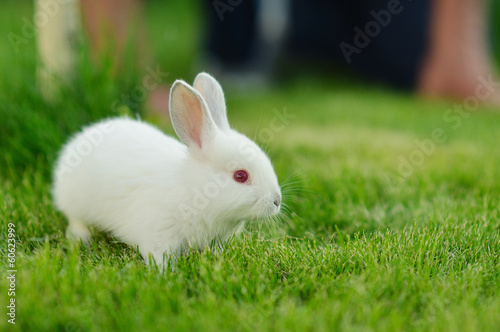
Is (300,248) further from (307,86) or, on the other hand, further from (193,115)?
(307,86)

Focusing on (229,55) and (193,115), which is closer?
(193,115)

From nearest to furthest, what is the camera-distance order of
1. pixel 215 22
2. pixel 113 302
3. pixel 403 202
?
pixel 113 302
pixel 403 202
pixel 215 22

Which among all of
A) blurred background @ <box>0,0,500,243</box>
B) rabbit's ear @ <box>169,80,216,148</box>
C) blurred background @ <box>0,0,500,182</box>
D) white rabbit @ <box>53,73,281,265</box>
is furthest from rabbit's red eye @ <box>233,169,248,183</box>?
blurred background @ <box>0,0,500,182</box>

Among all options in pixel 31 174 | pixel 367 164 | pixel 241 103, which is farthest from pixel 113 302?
pixel 241 103

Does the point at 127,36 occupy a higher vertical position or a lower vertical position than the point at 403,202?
higher

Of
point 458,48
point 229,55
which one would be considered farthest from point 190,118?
point 229,55

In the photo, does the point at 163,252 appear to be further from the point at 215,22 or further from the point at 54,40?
the point at 215,22
